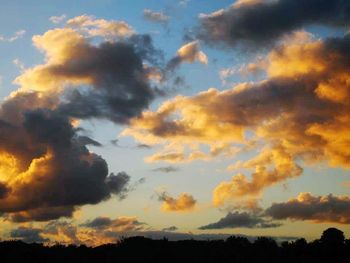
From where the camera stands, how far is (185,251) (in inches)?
3974

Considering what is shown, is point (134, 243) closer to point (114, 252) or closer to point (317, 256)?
point (114, 252)

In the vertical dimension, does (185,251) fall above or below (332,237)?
below

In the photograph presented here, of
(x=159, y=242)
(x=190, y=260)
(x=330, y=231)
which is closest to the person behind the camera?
(x=190, y=260)

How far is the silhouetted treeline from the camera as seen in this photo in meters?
96.9

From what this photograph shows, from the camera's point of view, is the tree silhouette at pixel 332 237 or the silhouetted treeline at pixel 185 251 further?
the tree silhouette at pixel 332 237

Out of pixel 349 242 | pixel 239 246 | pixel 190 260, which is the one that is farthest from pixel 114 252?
pixel 349 242

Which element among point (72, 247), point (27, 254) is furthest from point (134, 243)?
point (27, 254)

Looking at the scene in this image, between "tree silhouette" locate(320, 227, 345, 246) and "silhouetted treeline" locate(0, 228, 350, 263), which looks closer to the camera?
"silhouetted treeline" locate(0, 228, 350, 263)

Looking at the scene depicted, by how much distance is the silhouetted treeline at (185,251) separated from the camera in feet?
318

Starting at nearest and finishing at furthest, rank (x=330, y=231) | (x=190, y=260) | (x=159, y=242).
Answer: (x=190, y=260) → (x=159, y=242) → (x=330, y=231)

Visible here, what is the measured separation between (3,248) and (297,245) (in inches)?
2145

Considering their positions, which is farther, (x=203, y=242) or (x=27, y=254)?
(x=203, y=242)

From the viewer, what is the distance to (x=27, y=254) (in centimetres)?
9931

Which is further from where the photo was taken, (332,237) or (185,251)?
(332,237)
